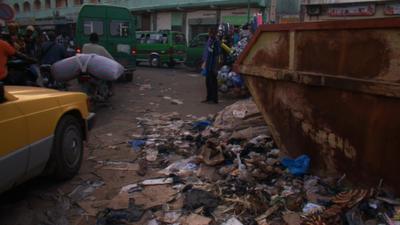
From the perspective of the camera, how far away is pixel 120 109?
10.0 metres

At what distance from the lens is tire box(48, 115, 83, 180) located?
4594mm

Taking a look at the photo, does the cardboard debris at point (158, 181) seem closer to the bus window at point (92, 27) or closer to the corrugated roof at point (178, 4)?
the bus window at point (92, 27)

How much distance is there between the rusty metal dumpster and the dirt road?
1876 millimetres

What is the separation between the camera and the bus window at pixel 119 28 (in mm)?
14258

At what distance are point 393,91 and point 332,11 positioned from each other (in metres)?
5.13

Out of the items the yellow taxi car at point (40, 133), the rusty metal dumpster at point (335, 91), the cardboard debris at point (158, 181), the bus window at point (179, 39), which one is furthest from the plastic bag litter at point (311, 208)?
the bus window at point (179, 39)

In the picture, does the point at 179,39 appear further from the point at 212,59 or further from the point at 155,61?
the point at 212,59

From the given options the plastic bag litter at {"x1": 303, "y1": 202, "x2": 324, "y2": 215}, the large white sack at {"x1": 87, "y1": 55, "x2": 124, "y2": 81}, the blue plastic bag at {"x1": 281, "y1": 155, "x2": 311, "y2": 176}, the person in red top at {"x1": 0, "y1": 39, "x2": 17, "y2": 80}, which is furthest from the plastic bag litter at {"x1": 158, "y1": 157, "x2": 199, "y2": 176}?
the large white sack at {"x1": 87, "y1": 55, "x2": 124, "y2": 81}

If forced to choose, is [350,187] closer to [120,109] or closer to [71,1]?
[120,109]

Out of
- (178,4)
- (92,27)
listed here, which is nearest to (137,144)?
(92,27)

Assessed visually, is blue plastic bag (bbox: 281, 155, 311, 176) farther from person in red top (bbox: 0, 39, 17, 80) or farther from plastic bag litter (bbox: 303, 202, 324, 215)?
person in red top (bbox: 0, 39, 17, 80)

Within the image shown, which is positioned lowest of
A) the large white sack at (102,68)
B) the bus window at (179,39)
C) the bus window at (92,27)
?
the large white sack at (102,68)

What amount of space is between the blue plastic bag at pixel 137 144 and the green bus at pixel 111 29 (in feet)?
24.6

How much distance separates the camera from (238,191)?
4477 mm
